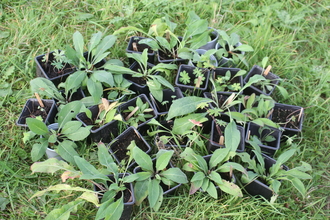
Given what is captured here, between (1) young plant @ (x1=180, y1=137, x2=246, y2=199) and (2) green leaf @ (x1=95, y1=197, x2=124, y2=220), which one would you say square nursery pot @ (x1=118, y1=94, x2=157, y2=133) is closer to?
(1) young plant @ (x1=180, y1=137, x2=246, y2=199)

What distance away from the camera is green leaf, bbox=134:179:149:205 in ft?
5.82

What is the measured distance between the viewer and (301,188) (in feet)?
6.04

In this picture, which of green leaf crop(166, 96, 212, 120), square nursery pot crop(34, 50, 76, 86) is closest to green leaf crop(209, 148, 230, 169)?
green leaf crop(166, 96, 212, 120)

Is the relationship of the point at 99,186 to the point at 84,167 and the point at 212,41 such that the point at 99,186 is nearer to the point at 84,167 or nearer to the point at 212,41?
the point at 84,167

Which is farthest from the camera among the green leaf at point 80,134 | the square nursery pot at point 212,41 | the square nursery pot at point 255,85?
the square nursery pot at point 212,41

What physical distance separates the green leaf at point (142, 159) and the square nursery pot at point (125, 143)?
13 cm

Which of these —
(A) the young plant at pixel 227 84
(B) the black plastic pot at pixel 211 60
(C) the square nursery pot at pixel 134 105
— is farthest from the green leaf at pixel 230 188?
(B) the black plastic pot at pixel 211 60

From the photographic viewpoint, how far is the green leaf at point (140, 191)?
5.82ft

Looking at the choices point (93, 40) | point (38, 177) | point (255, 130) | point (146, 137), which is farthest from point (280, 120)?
point (38, 177)

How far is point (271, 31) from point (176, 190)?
1863 mm

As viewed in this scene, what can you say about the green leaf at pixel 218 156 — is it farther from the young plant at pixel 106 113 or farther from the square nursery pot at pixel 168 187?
the young plant at pixel 106 113

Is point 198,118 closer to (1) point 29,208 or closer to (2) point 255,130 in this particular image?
(2) point 255,130

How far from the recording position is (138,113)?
214 cm

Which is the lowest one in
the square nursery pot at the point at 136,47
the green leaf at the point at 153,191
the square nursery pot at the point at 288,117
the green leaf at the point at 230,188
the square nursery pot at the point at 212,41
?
the green leaf at the point at 153,191
